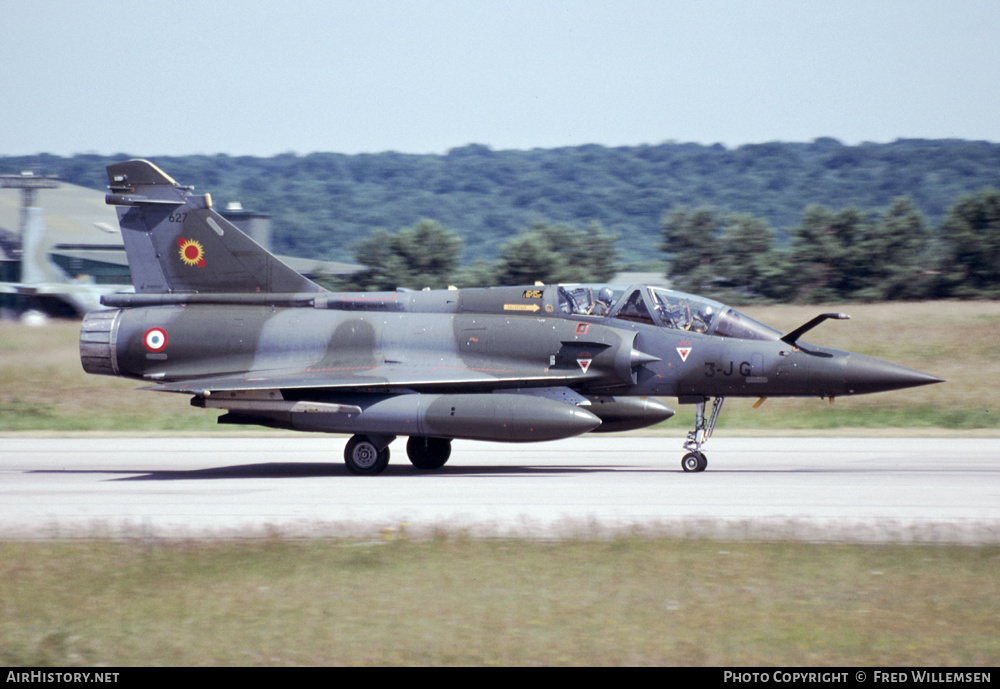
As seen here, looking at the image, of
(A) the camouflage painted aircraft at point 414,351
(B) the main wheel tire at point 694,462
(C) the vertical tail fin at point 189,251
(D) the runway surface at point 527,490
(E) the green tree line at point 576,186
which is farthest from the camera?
(E) the green tree line at point 576,186

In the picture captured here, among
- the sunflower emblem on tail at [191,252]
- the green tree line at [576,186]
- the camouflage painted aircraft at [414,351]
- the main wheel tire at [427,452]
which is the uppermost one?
the green tree line at [576,186]

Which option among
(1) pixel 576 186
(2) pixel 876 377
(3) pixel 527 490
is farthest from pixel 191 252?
(1) pixel 576 186

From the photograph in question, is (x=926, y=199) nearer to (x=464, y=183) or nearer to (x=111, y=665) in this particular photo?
(x=464, y=183)

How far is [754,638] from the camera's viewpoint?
21.6 feet

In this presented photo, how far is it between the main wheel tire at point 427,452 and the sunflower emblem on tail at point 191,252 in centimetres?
450

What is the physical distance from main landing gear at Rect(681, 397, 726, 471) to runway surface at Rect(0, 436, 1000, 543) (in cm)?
30

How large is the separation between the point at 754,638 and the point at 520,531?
12.3 feet

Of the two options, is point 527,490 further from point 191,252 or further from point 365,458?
point 191,252

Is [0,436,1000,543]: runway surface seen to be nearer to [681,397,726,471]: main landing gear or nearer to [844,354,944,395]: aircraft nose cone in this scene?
[681,397,726,471]: main landing gear

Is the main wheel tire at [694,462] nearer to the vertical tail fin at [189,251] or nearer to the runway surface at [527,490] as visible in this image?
Answer: the runway surface at [527,490]

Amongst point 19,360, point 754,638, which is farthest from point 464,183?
point 754,638

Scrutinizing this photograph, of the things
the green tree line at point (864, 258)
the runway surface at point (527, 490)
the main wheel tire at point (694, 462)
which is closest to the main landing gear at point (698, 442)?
the main wheel tire at point (694, 462)

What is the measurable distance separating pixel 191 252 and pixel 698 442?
8.54 meters

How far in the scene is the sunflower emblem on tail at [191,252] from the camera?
16.8 meters
